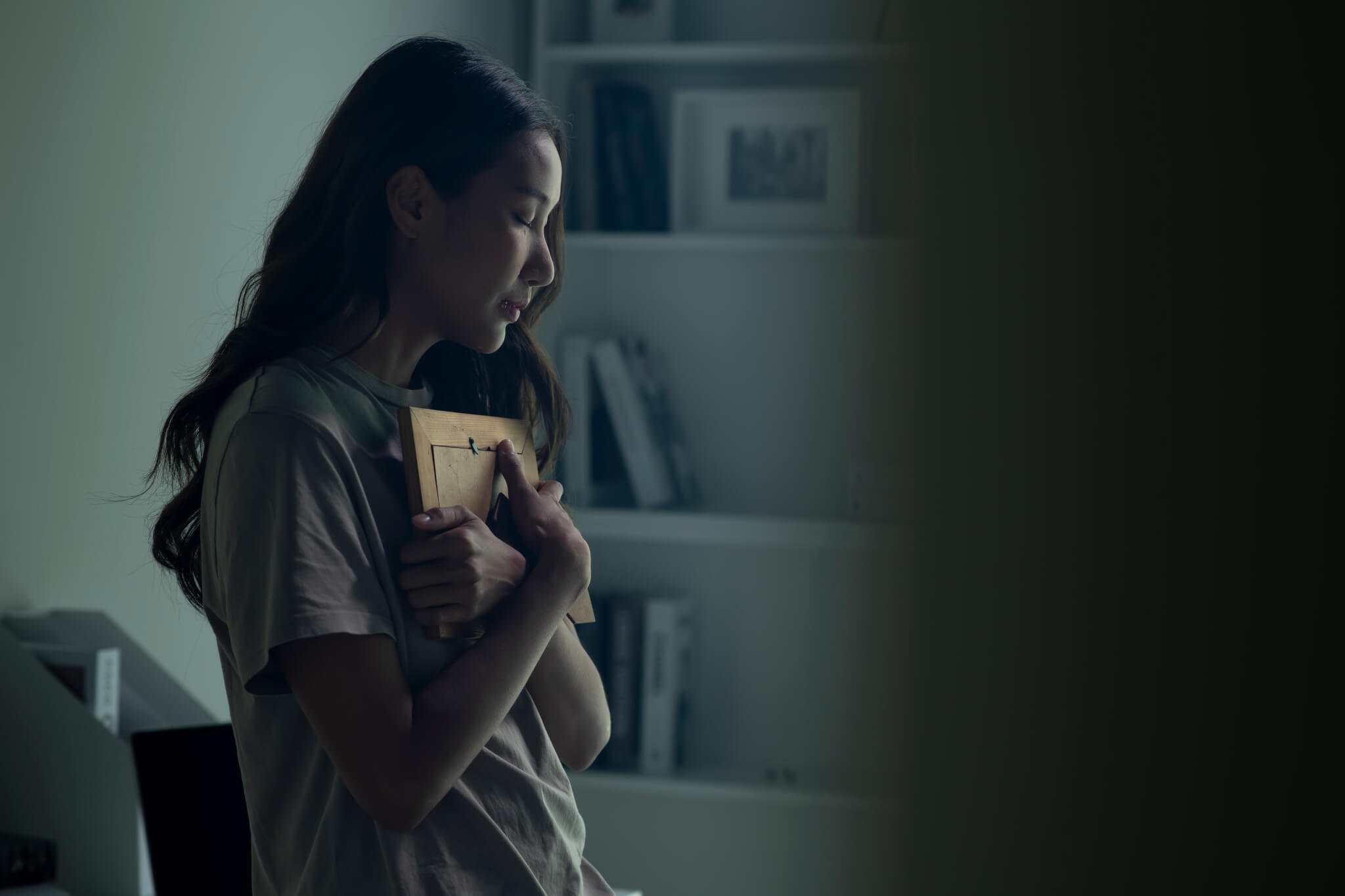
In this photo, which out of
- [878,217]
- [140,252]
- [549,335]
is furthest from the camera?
[549,335]

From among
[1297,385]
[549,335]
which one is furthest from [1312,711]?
[549,335]

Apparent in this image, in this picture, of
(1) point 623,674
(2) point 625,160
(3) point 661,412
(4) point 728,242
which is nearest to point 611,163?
(2) point 625,160

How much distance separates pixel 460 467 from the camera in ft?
2.02

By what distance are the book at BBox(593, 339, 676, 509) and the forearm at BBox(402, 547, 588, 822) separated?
1.28 metres

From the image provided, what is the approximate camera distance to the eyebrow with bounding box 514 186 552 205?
65cm

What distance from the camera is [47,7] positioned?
1066mm

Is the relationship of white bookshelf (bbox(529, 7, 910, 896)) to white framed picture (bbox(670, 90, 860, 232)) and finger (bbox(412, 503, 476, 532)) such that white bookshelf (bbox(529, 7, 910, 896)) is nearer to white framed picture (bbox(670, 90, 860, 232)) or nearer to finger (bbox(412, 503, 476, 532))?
white framed picture (bbox(670, 90, 860, 232))

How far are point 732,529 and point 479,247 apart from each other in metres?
1.28

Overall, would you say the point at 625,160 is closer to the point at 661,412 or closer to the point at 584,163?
the point at 584,163

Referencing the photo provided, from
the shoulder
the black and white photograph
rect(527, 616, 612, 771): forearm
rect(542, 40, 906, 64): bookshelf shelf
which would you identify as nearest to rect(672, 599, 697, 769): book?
Answer: the black and white photograph

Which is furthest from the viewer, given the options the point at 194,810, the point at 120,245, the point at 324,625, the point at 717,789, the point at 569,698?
the point at 717,789

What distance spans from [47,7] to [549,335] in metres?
1.08

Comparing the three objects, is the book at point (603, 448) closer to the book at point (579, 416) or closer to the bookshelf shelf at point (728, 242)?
the book at point (579, 416)

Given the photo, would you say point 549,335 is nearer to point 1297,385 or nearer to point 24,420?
point 24,420
